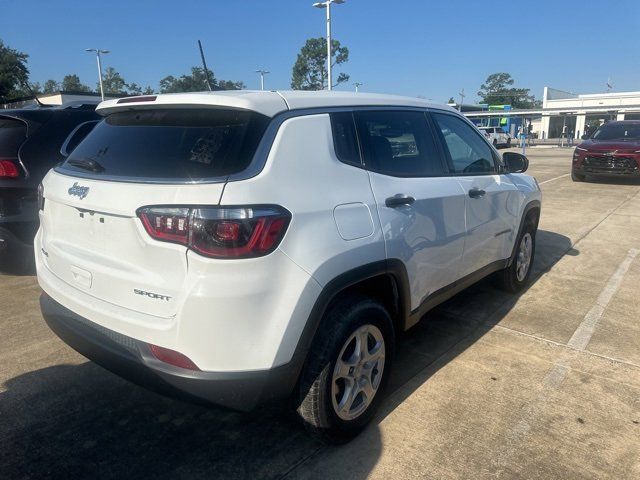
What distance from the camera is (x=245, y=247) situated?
1.94 meters

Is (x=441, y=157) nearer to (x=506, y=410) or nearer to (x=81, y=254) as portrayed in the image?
(x=506, y=410)

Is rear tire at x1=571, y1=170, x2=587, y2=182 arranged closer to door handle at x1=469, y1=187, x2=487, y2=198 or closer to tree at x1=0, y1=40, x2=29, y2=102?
door handle at x1=469, y1=187, x2=487, y2=198

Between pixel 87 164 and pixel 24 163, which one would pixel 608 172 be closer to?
Result: pixel 24 163

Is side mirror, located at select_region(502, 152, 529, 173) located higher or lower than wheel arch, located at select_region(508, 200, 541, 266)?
higher

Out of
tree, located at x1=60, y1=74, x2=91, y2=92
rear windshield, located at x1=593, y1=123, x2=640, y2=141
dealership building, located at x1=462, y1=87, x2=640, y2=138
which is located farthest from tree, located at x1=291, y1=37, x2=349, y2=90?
tree, located at x1=60, y1=74, x2=91, y2=92

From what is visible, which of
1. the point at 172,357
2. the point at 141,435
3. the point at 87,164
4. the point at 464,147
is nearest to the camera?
the point at 172,357

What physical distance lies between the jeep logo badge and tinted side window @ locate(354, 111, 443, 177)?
4.57 ft

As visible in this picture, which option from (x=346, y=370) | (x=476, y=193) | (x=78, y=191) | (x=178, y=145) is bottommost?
(x=346, y=370)

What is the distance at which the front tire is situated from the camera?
2.27 meters

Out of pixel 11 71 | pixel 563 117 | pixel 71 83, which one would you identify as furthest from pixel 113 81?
pixel 563 117

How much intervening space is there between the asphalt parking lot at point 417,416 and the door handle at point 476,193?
1.11 metres

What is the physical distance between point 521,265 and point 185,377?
12.3ft

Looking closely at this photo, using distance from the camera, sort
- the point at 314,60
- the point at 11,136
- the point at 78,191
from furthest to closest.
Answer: the point at 314,60, the point at 11,136, the point at 78,191

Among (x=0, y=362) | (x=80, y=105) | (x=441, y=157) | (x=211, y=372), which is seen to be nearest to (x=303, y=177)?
(x=211, y=372)
